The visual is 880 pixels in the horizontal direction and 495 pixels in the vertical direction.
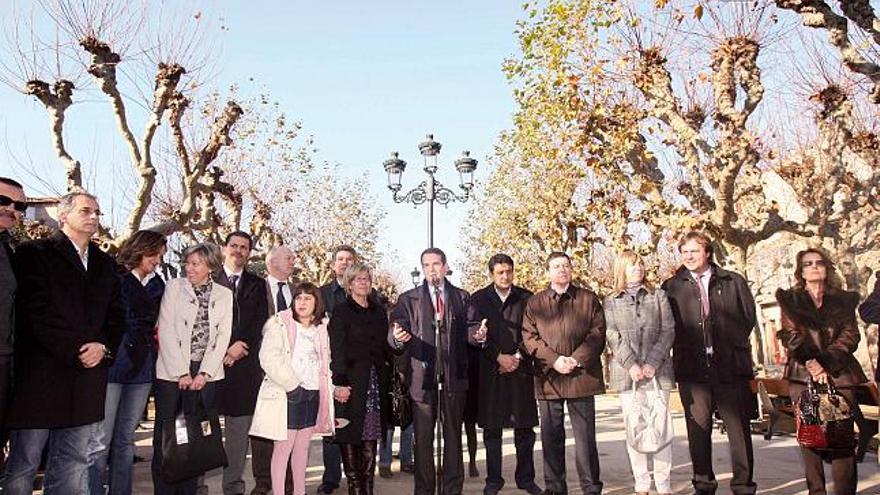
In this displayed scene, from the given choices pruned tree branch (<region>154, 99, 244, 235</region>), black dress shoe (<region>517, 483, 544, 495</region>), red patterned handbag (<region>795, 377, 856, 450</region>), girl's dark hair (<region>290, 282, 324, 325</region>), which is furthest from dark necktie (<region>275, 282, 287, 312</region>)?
pruned tree branch (<region>154, 99, 244, 235</region>)

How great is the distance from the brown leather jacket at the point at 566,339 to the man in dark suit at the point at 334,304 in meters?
1.86

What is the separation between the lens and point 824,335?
222 inches

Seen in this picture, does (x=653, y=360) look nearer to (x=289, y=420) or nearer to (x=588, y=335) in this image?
(x=588, y=335)

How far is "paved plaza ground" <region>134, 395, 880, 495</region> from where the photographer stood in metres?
6.66

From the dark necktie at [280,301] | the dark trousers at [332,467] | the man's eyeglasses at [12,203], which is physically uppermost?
the man's eyeglasses at [12,203]

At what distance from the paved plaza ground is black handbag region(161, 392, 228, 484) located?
1.66 metres

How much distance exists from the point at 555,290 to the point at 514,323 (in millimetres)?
591

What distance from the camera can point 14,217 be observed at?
4.48m

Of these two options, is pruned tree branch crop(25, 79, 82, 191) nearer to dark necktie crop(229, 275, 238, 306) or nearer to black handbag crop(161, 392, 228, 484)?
dark necktie crop(229, 275, 238, 306)

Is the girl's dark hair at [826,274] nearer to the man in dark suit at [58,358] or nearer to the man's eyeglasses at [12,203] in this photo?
the man in dark suit at [58,358]

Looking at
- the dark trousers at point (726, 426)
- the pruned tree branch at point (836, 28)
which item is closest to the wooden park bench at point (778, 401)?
the dark trousers at point (726, 426)

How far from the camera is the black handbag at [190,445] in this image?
5066 mm

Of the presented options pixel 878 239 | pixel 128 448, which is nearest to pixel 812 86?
pixel 878 239

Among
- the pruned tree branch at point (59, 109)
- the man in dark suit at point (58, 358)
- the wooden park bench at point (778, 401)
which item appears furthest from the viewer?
the pruned tree branch at point (59, 109)
